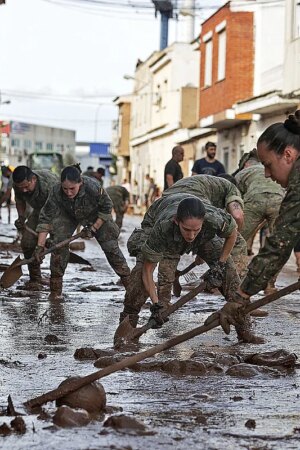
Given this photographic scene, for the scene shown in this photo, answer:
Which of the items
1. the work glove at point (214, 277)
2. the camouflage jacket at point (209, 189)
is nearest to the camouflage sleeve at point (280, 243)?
the work glove at point (214, 277)

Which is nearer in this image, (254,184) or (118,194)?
(254,184)

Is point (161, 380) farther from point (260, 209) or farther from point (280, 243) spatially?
point (260, 209)

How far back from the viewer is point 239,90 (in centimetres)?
3275

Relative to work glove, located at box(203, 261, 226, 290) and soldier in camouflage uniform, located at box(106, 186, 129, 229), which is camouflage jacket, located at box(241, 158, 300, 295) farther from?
soldier in camouflage uniform, located at box(106, 186, 129, 229)

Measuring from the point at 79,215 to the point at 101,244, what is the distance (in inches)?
14.7

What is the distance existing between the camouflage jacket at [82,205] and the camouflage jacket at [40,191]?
116 cm

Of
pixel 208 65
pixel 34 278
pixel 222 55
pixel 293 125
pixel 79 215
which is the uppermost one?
pixel 222 55

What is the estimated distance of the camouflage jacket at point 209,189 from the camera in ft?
28.2

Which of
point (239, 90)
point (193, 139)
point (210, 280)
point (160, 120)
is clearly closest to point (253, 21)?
point (239, 90)

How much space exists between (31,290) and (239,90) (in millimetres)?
21141

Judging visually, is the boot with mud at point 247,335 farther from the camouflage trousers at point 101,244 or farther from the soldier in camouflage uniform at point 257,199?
the soldier in camouflage uniform at point 257,199

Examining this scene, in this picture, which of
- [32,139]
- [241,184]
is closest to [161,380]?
[241,184]

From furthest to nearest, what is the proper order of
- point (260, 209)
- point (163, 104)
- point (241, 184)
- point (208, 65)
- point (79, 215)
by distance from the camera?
point (163, 104) → point (208, 65) → point (241, 184) → point (260, 209) → point (79, 215)

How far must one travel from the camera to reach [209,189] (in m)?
8.84
